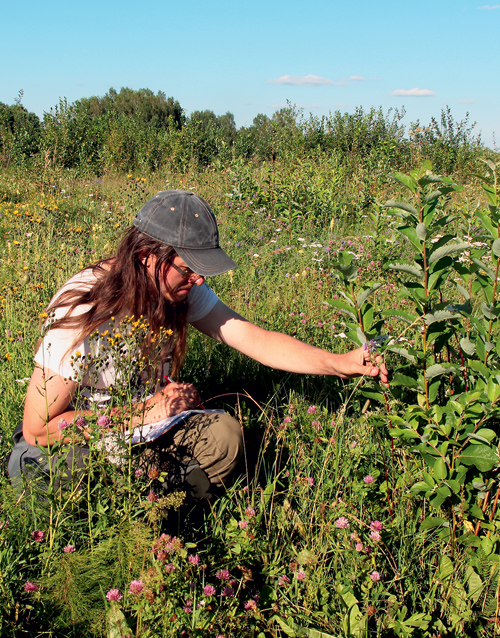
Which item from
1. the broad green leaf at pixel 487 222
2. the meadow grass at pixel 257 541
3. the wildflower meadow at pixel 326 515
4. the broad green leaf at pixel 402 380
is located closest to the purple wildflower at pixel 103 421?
the wildflower meadow at pixel 326 515

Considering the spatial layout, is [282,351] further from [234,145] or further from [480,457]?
[234,145]

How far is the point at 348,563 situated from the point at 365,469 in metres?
0.46

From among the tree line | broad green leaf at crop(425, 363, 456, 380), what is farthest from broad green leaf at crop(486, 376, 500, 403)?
the tree line

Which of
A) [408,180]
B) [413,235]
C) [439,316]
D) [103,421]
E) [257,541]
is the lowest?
[257,541]

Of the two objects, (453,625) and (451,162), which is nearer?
(453,625)

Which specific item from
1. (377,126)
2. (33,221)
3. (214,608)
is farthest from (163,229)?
(377,126)

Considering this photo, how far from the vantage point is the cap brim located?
185 cm

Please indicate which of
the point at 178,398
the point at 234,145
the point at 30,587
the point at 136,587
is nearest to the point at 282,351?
the point at 178,398

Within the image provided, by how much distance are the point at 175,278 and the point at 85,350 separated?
43 centimetres

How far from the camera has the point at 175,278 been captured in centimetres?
193

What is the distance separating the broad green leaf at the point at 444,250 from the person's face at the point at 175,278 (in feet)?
2.70

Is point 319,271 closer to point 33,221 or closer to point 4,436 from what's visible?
point 4,436

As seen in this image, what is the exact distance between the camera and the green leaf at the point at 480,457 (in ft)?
5.00

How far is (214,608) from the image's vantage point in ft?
4.50
